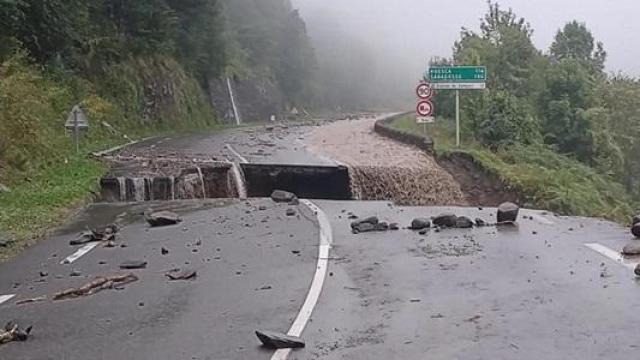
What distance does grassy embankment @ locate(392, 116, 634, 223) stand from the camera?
20.8m

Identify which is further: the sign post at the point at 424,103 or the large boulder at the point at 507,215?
the sign post at the point at 424,103

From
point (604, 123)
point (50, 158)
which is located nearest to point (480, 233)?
point (50, 158)

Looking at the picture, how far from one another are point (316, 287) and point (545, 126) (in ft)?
93.6

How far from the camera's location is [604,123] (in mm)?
38719

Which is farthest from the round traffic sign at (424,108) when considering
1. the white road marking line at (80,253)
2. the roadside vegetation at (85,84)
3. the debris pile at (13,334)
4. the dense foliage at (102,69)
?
the debris pile at (13,334)

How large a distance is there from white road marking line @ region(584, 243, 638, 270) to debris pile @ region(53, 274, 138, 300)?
5.60m

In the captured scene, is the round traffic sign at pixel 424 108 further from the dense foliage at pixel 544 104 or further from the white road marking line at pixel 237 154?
the white road marking line at pixel 237 154

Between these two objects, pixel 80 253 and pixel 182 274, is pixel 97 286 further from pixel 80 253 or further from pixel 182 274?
pixel 80 253

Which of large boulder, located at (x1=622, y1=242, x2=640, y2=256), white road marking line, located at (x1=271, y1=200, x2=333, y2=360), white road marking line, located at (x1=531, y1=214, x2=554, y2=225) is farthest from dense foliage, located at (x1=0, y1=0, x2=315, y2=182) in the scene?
large boulder, located at (x1=622, y1=242, x2=640, y2=256)

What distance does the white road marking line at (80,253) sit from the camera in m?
Result: 10.7

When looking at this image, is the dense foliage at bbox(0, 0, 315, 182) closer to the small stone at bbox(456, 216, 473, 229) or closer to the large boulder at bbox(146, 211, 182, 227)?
the large boulder at bbox(146, 211, 182, 227)

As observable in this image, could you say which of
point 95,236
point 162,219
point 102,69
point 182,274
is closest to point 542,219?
point 162,219

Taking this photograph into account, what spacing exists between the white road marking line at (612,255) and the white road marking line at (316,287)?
341 centimetres

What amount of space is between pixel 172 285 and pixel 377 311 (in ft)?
8.52
